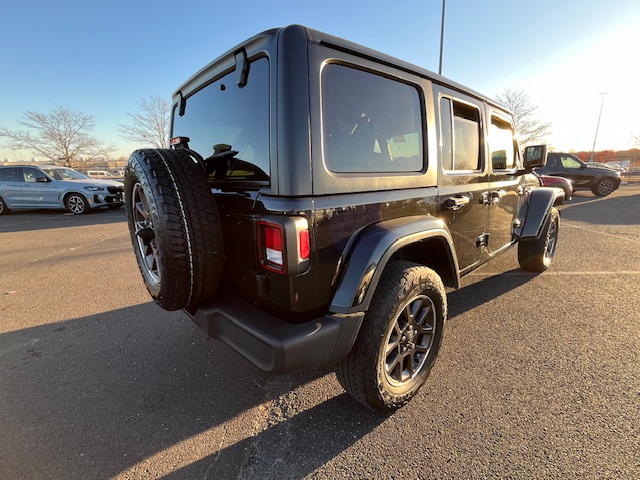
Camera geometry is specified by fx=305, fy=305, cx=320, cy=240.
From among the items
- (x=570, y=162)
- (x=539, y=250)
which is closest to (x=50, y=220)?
(x=539, y=250)

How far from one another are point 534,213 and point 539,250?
1.91ft

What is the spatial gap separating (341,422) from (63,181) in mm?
12023

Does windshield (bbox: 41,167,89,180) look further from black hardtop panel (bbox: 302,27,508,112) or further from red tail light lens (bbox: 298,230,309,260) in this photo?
red tail light lens (bbox: 298,230,309,260)

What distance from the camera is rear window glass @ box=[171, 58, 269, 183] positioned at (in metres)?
1.55

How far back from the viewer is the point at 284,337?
143 cm

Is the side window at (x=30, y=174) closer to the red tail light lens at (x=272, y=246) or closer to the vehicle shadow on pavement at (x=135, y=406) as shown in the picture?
the vehicle shadow on pavement at (x=135, y=406)

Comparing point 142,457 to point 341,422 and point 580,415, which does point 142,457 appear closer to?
point 341,422

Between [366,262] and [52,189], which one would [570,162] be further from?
[52,189]

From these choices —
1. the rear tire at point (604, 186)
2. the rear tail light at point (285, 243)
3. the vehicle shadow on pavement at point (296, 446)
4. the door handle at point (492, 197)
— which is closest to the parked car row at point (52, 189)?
the rear tire at point (604, 186)

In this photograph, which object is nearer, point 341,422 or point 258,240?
point 258,240

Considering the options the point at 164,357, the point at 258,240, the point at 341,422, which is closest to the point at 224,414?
the point at 341,422

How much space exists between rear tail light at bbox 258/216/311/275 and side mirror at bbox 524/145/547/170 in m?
3.30

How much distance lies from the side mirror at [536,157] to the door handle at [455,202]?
1.75 metres

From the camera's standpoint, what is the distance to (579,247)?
548cm
